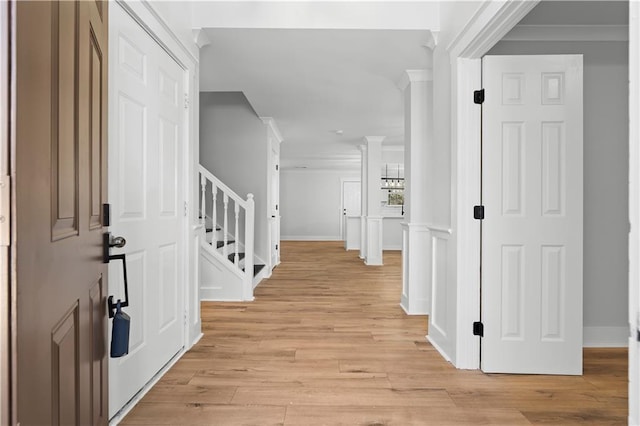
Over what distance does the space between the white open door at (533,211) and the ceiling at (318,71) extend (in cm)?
100

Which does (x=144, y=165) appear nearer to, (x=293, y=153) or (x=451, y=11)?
(x=451, y=11)

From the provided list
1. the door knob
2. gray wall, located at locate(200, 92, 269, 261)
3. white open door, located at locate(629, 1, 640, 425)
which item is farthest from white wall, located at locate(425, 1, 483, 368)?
gray wall, located at locate(200, 92, 269, 261)

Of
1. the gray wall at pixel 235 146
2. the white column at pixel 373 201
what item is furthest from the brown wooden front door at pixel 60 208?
the white column at pixel 373 201

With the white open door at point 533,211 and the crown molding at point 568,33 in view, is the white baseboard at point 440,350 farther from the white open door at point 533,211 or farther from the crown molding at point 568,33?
the crown molding at point 568,33

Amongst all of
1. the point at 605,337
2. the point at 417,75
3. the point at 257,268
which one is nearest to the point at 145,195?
the point at 417,75

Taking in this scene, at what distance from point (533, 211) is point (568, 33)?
144 cm

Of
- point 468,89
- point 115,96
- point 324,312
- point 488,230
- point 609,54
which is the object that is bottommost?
point 324,312

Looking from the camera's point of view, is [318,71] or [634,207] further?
[318,71]

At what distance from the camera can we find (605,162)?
9.93 ft

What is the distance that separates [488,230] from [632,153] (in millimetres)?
1540

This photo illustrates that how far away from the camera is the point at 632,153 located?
102 centimetres

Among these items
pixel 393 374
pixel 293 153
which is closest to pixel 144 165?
pixel 393 374

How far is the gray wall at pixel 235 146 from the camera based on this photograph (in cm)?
590

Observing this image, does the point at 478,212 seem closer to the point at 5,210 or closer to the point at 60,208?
the point at 60,208
